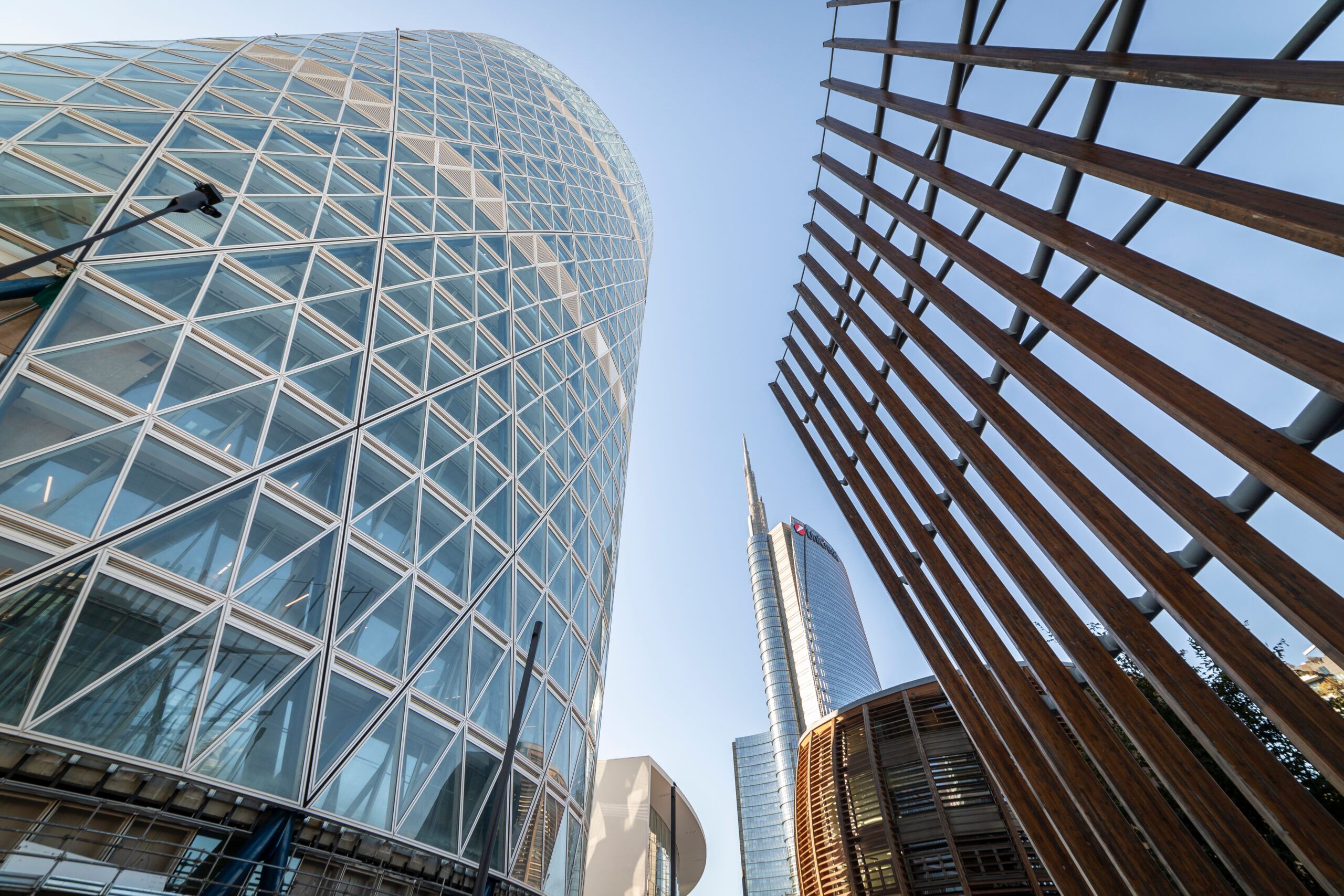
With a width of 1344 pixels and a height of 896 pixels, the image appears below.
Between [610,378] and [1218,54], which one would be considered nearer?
[1218,54]

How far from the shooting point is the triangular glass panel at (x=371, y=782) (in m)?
9.36

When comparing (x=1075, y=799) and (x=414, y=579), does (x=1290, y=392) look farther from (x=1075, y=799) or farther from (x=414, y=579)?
(x=414, y=579)

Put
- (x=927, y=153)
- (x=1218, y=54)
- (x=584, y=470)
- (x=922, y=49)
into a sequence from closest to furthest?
1. (x=1218, y=54)
2. (x=922, y=49)
3. (x=927, y=153)
4. (x=584, y=470)

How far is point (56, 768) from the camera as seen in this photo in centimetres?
684

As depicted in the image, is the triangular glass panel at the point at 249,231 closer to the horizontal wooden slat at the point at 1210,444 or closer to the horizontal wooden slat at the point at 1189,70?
the horizontal wooden slat at the point at 1189,70

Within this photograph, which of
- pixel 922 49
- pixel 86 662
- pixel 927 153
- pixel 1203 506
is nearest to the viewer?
pixel 1203 506

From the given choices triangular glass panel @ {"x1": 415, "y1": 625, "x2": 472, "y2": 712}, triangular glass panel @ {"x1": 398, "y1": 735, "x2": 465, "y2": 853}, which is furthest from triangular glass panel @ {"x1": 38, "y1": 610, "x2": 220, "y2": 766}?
triangular glass panel @ {"x1": 398, "y1": 735, "x2": 465, "y2": 853}

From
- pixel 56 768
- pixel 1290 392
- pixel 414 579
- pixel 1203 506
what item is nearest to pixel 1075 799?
pixel 1203 506

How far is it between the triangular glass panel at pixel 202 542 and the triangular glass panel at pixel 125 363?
2013 mm

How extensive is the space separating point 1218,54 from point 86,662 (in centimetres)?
1544

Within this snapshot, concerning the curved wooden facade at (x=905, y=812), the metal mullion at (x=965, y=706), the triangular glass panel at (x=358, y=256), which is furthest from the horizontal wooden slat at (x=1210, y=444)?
the triangular glass panel at (x=358, y=256)

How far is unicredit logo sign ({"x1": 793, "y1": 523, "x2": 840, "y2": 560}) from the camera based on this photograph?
514 ft

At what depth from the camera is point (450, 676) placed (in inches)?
500

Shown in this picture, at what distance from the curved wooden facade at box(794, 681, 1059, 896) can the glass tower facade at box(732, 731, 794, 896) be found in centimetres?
13014
